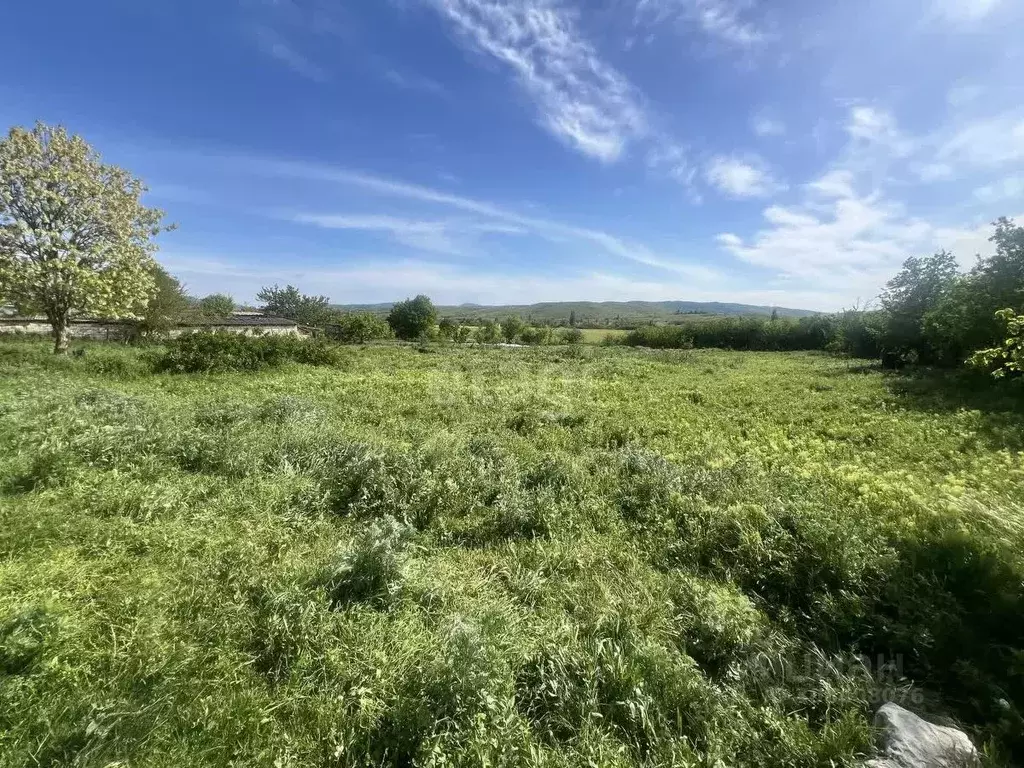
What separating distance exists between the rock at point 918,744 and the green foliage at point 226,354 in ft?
65.3

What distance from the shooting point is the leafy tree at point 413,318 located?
2302 inches

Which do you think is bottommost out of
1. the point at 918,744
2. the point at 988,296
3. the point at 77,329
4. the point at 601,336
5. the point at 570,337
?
the point at 918,744

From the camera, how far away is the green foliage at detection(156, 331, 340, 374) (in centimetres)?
1678

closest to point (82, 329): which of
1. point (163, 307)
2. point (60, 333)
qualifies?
point (163, 307)

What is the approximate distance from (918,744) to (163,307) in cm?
3698

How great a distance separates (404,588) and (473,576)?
2.66 feet

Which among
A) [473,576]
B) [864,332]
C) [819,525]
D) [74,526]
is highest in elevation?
[864,332]

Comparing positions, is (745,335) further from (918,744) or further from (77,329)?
(77,329)

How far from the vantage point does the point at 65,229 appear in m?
16.8

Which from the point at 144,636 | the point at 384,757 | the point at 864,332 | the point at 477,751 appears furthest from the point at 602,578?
the point at 864,332

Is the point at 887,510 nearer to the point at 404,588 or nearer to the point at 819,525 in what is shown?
the point at 819,525

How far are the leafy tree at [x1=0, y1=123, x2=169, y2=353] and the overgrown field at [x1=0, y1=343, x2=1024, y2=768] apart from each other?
11583mm

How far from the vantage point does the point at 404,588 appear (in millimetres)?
4223

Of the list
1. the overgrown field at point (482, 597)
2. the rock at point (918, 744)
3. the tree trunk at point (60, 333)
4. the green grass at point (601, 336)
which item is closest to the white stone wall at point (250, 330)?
the tree trunk at point (60, 333)
